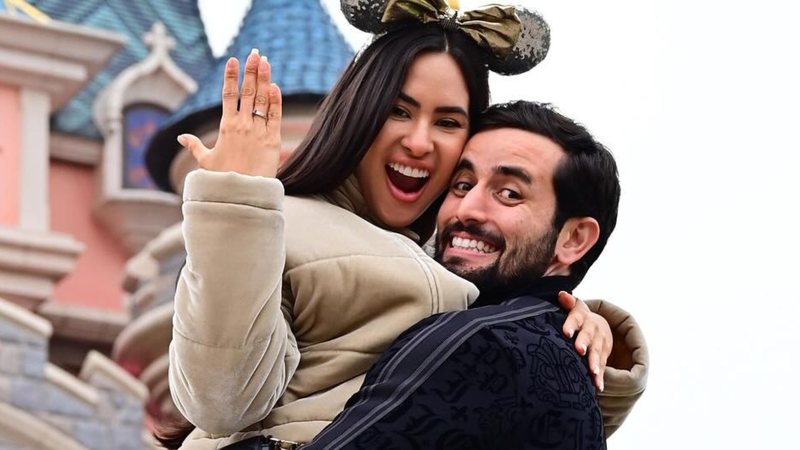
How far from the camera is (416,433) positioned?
9.16ft

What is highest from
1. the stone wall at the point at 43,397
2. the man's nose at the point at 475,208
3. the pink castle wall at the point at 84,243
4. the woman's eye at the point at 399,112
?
the woman's eye at the point at 399,112

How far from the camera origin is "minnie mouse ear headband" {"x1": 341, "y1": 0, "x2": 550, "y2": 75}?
11.0 feet

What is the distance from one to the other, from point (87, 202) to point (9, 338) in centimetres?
549

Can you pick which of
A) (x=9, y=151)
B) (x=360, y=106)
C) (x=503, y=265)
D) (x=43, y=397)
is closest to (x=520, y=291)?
(x=503, y=265)

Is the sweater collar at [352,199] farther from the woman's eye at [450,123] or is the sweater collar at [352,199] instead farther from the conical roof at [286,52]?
the conical roof at [286,52]

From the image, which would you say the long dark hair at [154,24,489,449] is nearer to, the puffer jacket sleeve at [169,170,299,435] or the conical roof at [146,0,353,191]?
the puffer jacket sleeve at [169,170,299,435]

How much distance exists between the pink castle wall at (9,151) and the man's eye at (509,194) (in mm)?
12766

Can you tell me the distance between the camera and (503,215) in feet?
10.5

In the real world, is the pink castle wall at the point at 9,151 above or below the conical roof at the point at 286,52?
below

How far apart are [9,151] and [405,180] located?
1311 centimetres

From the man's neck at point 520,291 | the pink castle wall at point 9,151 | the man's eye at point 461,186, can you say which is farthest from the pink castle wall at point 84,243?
the man's neck at point 520,291

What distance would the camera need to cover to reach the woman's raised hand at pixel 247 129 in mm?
2826

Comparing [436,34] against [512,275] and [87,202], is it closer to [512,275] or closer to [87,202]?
[512,275]

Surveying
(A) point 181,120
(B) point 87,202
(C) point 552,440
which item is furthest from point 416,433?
(B) point 87,202
